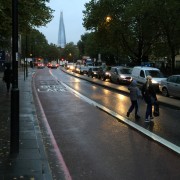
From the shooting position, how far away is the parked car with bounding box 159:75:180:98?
24391mm

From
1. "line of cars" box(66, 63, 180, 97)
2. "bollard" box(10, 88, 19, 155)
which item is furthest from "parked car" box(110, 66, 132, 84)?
"bollard" box(10, 88, 19, 155)

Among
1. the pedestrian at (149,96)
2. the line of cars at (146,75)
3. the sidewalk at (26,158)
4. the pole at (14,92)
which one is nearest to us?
the sidewalk at (26,158)

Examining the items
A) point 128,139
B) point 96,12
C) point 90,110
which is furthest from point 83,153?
point 96,12

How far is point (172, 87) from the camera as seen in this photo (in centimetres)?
2505

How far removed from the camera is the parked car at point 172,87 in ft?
80.0

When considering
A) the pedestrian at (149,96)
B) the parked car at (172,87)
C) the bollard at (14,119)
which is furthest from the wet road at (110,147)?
the parked car at (172,87)

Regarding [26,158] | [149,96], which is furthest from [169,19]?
[26,158]

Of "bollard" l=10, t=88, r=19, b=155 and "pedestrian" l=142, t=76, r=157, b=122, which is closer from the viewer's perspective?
"bollard" l=10, t=88, r=19, b=155

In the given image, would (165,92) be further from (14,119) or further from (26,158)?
(26,158)

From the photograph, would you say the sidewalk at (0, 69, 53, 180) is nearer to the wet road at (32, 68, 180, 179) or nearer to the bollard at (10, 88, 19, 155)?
the bollard at (10, 88, 19, 155)

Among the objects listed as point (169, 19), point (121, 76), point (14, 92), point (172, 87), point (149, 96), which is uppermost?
point (169, 19)

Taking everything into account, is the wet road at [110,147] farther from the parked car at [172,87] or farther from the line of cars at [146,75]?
the line of cars at [146,75]

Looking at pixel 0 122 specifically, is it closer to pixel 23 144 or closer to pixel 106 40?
pixel 23 144

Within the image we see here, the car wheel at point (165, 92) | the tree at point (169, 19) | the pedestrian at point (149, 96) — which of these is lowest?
the car wheel at point (165, 92)
